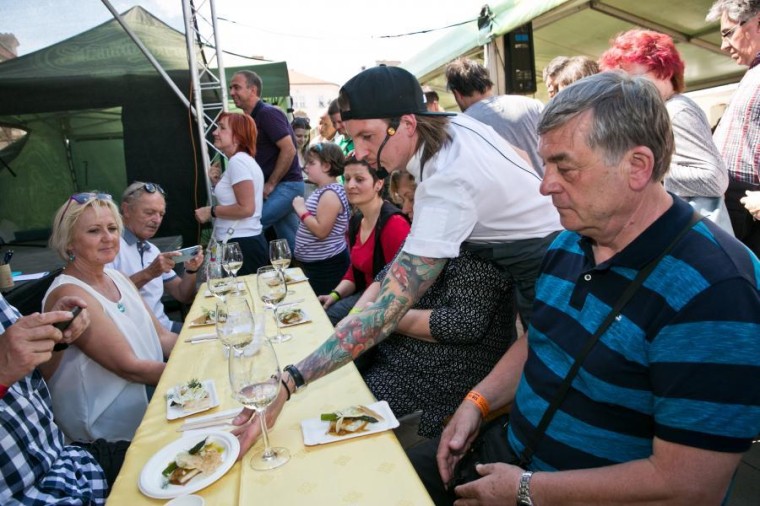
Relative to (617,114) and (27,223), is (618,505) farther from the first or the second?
(27,223)

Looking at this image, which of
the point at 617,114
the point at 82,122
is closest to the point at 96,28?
the point at 82,122

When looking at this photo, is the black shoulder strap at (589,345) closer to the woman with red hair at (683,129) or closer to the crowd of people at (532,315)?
the crowd of people at (532,315)

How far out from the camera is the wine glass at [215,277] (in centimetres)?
254

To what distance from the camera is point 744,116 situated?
8.05 feet

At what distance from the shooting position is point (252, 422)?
4.46 feet

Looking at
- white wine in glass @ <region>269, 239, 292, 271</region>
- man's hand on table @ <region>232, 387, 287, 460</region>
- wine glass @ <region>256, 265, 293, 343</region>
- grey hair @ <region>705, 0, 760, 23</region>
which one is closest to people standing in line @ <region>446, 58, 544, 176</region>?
grey hair @ <region>705, 0, 760, 23</region>

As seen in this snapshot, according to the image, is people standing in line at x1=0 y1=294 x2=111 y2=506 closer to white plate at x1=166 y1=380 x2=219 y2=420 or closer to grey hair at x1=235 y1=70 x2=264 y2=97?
white plate at x1=166 y1=380 x2=219 y2=420

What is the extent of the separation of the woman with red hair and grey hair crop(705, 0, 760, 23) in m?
0.26

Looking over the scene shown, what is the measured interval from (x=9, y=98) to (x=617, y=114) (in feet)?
24.3

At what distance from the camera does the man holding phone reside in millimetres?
3141

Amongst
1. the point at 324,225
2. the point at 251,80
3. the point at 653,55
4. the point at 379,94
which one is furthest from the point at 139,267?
the point at 653,55

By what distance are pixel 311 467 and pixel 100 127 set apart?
6.96 m

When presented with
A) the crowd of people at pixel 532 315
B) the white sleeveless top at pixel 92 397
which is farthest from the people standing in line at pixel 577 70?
the white sleeveless top at pixel 92 397

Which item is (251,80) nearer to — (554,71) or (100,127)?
(100,127)
